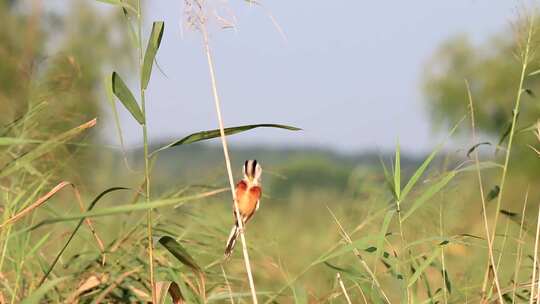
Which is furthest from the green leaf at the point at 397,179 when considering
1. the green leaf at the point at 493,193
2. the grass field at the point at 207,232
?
the green leaf at the point at 493,193

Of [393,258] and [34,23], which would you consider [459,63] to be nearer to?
[34,23]

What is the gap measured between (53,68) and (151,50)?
4.36 metres

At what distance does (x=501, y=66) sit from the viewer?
26.8 metres

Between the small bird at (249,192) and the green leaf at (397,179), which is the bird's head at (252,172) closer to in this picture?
the small bird at (249,192)

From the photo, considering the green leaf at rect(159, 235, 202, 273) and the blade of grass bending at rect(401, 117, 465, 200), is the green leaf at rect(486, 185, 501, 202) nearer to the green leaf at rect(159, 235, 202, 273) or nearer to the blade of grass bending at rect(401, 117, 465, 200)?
the blade of grass bending at rect(401, 117, 465, 200)

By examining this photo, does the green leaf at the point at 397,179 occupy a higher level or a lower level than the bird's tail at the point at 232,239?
higher

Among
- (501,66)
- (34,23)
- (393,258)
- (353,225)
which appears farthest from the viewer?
(501,66)

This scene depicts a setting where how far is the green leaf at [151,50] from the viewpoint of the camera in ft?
6.01

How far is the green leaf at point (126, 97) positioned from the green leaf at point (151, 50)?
36 millimetres

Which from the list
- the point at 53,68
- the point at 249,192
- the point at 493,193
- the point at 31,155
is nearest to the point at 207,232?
the point at 31,155

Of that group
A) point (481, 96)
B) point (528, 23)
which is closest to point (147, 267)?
point (528, 23)

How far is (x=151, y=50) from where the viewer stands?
185cm

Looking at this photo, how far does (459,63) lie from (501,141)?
2606 cm

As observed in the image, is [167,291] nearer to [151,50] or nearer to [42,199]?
[42,199]
